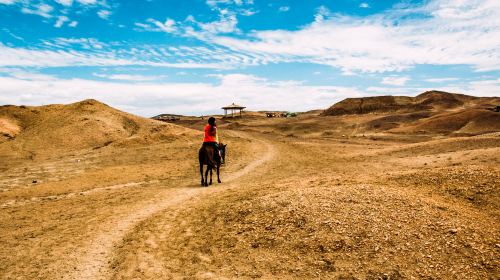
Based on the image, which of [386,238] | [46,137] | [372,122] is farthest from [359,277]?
[372,122]

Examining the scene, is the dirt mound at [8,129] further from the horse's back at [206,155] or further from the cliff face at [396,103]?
the cliff face at [396,103]

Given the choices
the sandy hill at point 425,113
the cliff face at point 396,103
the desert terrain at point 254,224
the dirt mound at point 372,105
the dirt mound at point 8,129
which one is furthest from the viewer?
the dirt mound at point 372,105

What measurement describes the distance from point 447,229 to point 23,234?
9628 millimetres

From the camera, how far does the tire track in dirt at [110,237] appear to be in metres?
6.77

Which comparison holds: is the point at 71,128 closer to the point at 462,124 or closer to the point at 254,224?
the point at 254,224

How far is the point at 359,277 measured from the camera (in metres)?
6.25

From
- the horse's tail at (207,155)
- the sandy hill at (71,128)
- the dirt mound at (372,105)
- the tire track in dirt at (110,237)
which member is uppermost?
the dirt mound at (372,105)

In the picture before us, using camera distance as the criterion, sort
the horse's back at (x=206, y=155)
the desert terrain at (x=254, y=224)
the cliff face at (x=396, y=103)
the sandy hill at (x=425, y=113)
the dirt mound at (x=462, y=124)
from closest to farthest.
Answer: the desert terrain at (x=254, y=224), the horse's back at (x=206, y=155), the dirt mound at (x=462, y=124), the sandy hill at (x=425, y=113), the cliff face at (x=396, y=103)

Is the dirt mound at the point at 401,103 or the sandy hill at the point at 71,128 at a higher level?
the dirt mound at the point at 401,103

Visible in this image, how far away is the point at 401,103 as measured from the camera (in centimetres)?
8625

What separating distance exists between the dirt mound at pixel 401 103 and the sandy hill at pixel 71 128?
60853mm

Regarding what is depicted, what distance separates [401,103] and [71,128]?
75.0m

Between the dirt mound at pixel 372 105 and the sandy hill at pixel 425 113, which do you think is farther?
the dirt mound at pixel 372 105

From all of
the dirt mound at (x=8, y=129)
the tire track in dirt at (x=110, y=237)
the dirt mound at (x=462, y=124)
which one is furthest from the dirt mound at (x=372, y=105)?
the tire track in dirt at (x=110, y=237)
